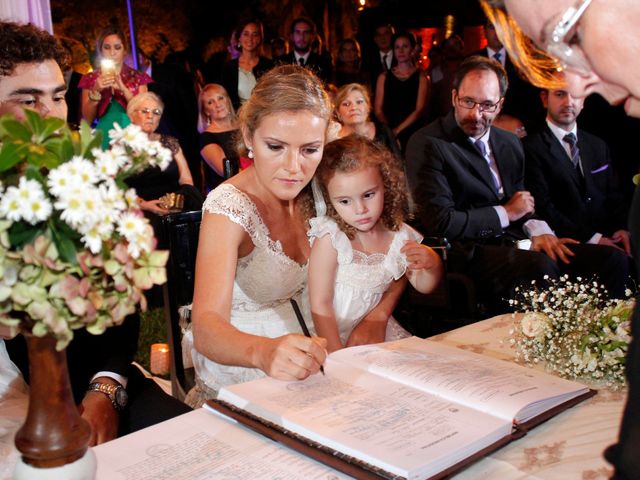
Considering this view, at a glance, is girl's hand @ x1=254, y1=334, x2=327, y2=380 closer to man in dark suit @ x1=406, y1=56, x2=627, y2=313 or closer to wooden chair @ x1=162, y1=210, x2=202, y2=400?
wooden chair @ x1=162, y1=210, x2=202, y2=400

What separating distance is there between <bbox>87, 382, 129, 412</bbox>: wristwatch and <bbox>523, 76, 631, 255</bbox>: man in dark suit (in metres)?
3.40

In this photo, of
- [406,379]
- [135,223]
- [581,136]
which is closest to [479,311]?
[581,136]

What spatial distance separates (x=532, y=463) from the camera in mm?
1367

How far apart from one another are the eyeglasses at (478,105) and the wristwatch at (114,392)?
2860mm

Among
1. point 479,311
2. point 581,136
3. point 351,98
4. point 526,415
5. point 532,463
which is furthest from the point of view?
point 351,98

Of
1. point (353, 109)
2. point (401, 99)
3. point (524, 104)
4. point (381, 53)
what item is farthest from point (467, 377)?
point (381, 53)

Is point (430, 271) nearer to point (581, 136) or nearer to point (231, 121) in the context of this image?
point (581, 136)

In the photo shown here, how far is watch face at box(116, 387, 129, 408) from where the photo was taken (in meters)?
1.99

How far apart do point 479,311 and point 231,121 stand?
345 cm

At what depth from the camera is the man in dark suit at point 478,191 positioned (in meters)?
3.96

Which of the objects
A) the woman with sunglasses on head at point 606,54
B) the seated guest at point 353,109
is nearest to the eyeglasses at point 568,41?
the woman with sunglasses on head at point 606,54

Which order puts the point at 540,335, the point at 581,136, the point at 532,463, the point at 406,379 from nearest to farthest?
the point at 532,463
the point at 406,379
the point at 540,335
the point at 581,136

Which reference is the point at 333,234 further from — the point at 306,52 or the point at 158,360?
the point at 306,52

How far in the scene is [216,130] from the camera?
6309 millimetres
